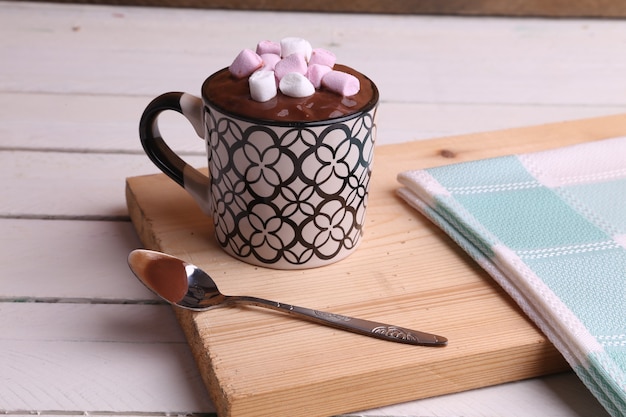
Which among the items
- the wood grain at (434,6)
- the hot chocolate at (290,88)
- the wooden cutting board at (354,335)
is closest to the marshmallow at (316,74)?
the hot chocolate at (290,88)

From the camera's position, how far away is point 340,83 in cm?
61

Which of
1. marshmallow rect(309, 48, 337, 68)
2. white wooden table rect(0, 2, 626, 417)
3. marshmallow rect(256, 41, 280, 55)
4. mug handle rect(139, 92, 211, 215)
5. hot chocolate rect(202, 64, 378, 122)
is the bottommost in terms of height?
white wooden table rect(0, 2, 626, 417)

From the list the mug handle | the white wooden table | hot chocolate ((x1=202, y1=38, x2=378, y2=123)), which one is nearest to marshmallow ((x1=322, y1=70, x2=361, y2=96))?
hot chocolate ((x1=202, y1=38, x2=378, y2=123))

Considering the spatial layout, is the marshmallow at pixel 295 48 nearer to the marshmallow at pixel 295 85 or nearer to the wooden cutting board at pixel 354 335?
the marshmallow at pixel 295 85

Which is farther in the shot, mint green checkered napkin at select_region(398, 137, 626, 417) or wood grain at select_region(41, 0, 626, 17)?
wood grain at select_region(41, 0, 626, 17)

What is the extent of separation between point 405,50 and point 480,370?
725mm

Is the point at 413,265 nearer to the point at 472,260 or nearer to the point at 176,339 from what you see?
the point at 472,260

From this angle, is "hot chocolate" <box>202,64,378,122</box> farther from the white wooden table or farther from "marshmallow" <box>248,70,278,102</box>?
the white wooden table

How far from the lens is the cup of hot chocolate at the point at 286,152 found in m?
0.60

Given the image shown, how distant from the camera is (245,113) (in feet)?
1.95

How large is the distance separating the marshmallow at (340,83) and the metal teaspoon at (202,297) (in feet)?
0.50

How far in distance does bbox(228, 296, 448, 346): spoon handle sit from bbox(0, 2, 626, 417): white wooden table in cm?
4

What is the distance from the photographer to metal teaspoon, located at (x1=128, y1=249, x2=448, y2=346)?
0.58 metres

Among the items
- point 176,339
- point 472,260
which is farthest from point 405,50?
point 176,339
